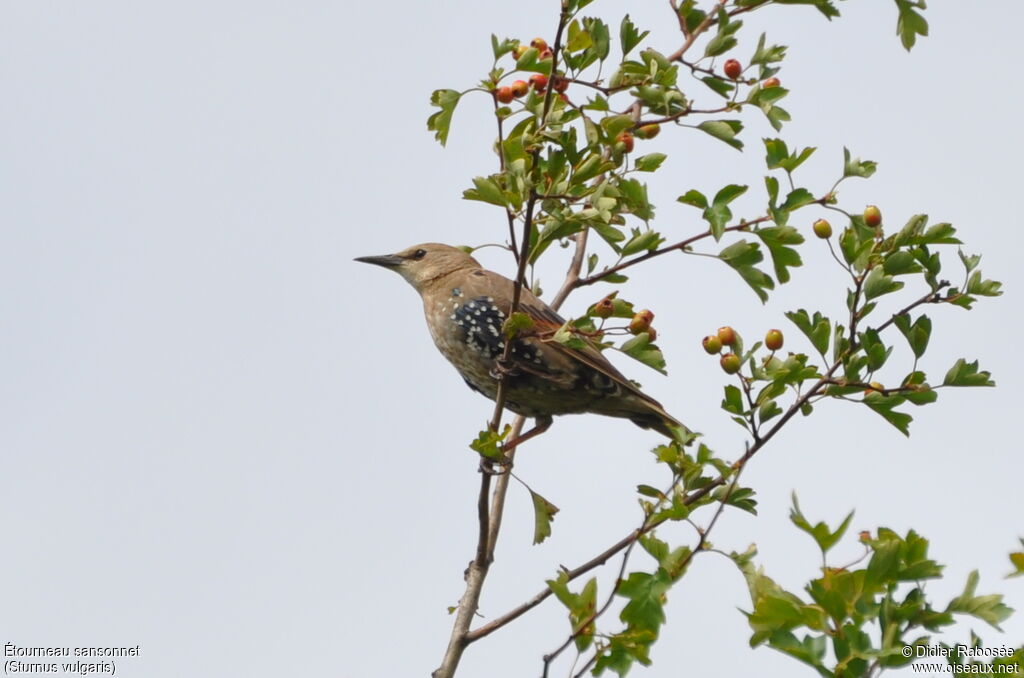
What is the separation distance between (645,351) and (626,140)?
2.56ft

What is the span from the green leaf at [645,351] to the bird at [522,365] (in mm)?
1433

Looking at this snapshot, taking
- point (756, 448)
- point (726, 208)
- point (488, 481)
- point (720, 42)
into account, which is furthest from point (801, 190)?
point (488, 481)

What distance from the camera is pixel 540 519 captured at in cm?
562

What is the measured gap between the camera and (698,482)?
459cm

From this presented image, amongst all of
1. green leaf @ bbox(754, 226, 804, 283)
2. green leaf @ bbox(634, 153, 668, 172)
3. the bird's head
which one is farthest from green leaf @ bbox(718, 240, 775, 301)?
the bird's head

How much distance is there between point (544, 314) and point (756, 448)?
181 cm

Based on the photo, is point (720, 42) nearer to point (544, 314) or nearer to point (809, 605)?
point (544, 314)

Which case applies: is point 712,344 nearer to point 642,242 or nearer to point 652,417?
point 642,242

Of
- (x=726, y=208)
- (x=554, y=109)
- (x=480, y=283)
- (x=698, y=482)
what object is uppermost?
(x=480, y=283)

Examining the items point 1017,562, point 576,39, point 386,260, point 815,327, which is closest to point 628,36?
point 576,39

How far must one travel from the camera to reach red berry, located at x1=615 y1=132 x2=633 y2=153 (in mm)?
4645

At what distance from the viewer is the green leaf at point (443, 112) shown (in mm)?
5312

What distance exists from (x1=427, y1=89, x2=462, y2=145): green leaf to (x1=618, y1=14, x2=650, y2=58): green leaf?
69 cm

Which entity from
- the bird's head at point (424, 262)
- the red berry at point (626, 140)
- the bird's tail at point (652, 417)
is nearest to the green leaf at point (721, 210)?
the red berry at point (626, 140)
